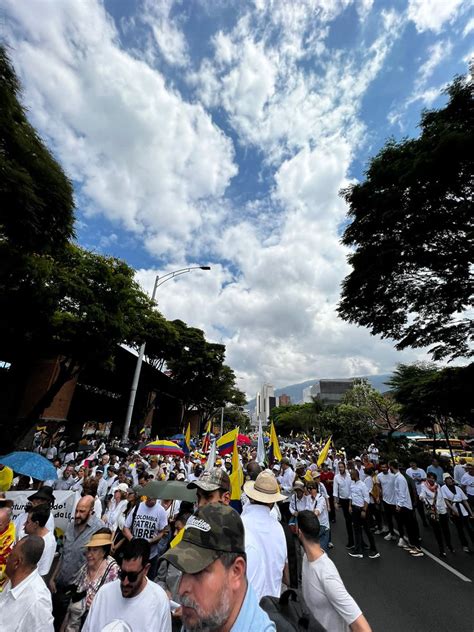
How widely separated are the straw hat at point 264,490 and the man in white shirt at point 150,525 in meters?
2.22

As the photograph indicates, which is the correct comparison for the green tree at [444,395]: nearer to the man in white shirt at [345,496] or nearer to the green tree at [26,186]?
the man in white shirt at [345,496]

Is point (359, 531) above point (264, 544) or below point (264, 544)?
below

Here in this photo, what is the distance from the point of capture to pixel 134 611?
2018 mm

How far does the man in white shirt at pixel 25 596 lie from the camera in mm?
2084

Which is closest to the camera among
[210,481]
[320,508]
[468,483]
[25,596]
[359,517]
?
[25,596]

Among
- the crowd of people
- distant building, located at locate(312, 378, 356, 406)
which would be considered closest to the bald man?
the crowd of people

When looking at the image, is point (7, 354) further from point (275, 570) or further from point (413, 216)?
point (413, 216)

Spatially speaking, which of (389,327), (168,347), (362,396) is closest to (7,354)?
(168,347)

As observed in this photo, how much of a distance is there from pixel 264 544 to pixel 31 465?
228 inches

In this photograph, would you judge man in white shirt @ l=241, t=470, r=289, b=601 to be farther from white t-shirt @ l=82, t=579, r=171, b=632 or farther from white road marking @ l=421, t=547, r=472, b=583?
white road marking @ l=421, t=547, r=472, b=583

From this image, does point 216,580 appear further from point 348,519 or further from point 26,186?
point 26,186

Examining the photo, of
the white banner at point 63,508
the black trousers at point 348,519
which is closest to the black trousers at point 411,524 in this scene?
the black trousers at point 348,519

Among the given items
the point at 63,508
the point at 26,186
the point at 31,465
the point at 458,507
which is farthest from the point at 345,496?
the point at 26,186

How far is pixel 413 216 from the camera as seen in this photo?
10992 millimetres
